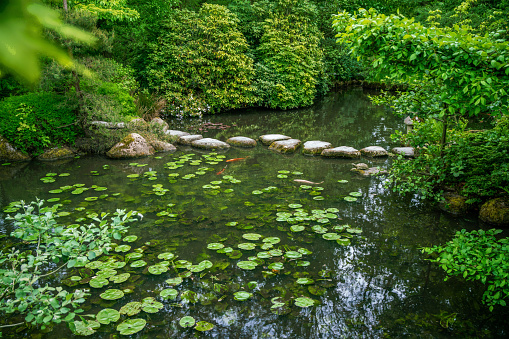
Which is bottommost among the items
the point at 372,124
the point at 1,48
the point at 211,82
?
the point at 372,124

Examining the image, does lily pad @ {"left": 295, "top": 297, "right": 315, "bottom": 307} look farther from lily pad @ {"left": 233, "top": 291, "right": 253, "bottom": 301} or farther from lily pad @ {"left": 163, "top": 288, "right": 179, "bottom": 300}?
lily pad @ {"left": 163, "top": 288, "right": 179, "bottom": 300}

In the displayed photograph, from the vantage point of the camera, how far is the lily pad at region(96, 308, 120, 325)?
2.82 meters

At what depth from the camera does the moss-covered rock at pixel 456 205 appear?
4.93 meters

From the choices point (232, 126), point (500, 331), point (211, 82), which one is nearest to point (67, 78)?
point (232, 126)

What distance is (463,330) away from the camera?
9.18ft

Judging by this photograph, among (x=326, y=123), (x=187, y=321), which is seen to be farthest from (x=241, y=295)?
(x=326, y=123)

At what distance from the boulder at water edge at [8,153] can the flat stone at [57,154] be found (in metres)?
0.36

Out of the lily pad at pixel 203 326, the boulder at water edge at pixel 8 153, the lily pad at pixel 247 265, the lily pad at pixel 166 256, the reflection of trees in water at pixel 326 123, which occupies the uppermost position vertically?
the boulder at water edge at pixel 8 153

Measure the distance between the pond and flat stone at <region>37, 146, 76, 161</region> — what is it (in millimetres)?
348

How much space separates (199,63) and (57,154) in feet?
21.5

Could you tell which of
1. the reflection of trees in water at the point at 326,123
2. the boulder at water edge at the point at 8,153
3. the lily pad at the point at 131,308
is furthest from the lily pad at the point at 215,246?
the boulder at water edge at the point at 8,153

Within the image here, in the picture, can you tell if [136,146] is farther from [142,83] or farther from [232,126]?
[142,83]

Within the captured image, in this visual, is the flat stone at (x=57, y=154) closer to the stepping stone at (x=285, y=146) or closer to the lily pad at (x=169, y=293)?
the stepping stone at (x=285, y=146)

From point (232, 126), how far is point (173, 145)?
9.39 feet
